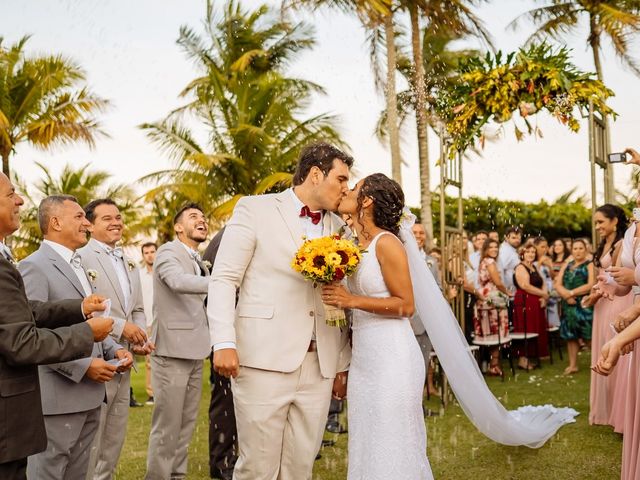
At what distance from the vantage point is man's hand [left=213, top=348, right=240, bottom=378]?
380 centimetres

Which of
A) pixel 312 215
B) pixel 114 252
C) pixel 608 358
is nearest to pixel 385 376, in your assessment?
pixel 312 215

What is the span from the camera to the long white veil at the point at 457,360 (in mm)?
5375

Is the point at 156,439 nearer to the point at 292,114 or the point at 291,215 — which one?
the point at 291,215

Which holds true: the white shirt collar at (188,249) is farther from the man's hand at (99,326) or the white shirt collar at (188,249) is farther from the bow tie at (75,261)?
the man's hand at (99,326)

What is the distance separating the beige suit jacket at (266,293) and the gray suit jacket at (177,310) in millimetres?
1624

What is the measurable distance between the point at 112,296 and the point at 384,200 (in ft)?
6.97

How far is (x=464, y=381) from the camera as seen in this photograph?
5.73m

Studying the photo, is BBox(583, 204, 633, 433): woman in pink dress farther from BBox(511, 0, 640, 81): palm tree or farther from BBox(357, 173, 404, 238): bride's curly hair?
BBox(511, 0, 640, 81): palm tree

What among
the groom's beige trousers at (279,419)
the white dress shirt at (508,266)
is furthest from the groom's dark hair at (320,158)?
the white dress shirt at (508,266)

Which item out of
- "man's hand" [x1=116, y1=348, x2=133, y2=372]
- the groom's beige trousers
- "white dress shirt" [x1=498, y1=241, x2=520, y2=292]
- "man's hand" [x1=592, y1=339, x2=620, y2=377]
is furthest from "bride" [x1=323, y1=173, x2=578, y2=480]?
"white dress shirt" [x1=498, y1=241, x2=520, y2=292]

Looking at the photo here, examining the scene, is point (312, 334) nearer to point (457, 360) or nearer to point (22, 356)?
point (22, 356)

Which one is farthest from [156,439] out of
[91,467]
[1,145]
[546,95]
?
[1,145]

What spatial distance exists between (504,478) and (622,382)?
205 centimetres

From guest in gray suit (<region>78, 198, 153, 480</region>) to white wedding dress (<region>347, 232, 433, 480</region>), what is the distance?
1516mm
